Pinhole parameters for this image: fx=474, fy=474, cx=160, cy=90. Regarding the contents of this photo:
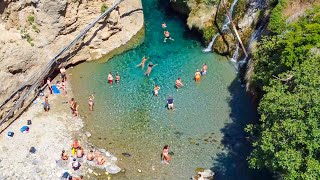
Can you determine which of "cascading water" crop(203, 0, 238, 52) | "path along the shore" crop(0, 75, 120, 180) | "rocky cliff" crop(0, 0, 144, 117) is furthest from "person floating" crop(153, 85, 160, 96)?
"cascading water" crop(203, 0, 238, 52)

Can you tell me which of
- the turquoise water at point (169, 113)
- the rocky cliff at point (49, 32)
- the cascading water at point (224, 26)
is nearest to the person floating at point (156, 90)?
the turquoise water at point (169, 113)

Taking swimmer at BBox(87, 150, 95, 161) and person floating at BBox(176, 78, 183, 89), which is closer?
swimmer at BBox(87, 150, 95, 161)

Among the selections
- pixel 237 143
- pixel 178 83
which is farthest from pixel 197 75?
pixel 237 143

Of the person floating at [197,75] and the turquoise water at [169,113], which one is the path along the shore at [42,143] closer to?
the turquoise water at [169,113]

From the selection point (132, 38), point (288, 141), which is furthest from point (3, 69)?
point (288, 141)

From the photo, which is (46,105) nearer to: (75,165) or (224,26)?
(75,165)

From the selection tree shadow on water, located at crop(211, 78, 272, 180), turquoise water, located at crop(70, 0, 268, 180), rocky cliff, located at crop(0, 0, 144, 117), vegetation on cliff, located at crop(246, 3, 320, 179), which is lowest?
turquoise water, located at crop(70, 0, 268, 180)

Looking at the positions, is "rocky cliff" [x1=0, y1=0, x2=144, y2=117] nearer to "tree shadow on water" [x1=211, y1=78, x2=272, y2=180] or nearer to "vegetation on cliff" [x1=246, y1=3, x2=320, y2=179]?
"tree shadow on water" [x1=211, y1=78, x2=272, y2=180]
